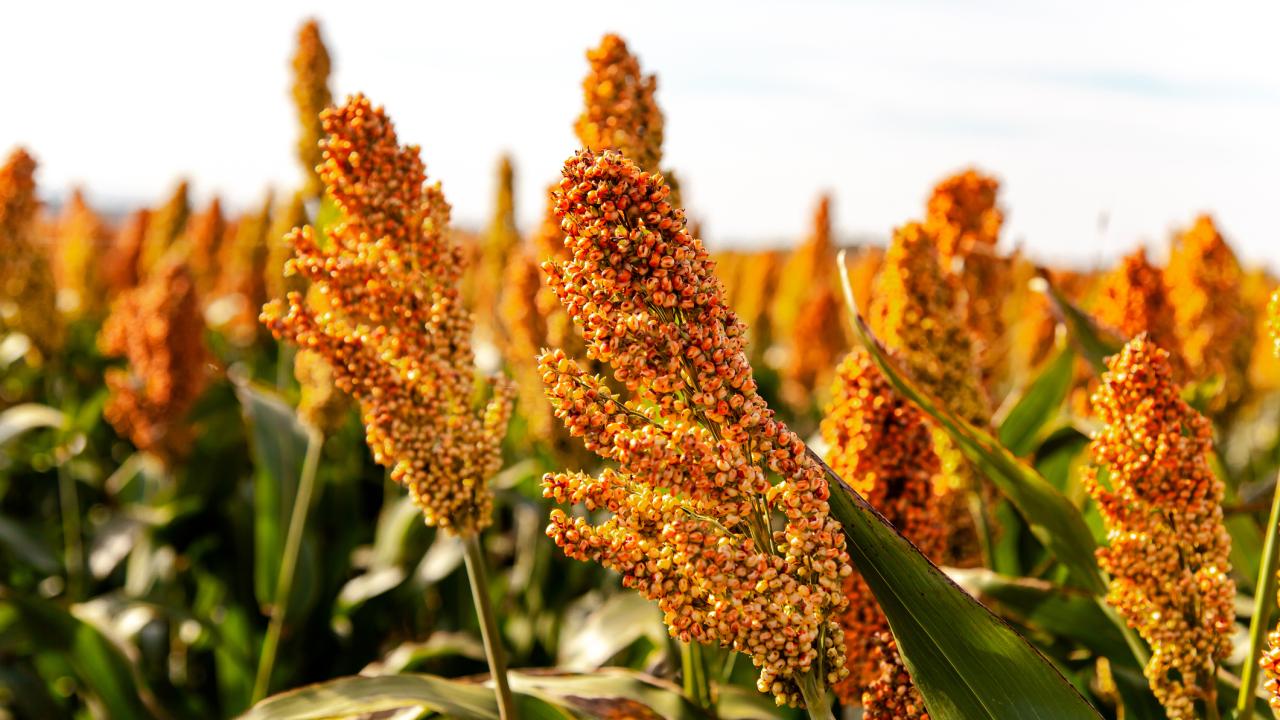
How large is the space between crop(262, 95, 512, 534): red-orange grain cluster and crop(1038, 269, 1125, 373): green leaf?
5.29 ft

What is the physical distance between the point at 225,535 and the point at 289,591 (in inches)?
66.9

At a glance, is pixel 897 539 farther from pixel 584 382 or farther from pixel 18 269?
pixel 18 269

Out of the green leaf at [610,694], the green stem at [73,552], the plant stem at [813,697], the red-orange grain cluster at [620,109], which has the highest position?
the red-orange grain cluster at [620,109]

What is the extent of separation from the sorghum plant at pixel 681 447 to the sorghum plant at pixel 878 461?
43 centimetres

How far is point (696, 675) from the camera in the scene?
A: 2.01 metres

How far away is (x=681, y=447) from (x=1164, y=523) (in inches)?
35.4

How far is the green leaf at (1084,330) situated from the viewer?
2582mm

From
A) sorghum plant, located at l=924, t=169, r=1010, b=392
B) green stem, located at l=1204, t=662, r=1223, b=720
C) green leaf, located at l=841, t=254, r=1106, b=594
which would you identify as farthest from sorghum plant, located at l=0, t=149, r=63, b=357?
green stem, located at l=1204, t=662, r=1223, b=720

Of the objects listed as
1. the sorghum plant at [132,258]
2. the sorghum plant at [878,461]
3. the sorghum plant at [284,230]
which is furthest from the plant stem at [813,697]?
the sorghum plant at [132,258]

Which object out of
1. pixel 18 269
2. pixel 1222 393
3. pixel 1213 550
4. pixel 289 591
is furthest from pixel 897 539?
pixel 18 269

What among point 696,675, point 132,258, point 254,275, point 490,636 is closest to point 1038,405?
point 696,675

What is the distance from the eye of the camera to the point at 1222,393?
434 centimetres

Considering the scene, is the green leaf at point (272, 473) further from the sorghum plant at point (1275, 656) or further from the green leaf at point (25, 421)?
the sorghum plant at point (1275, 656)

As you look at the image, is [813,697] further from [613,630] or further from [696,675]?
[613,630]
